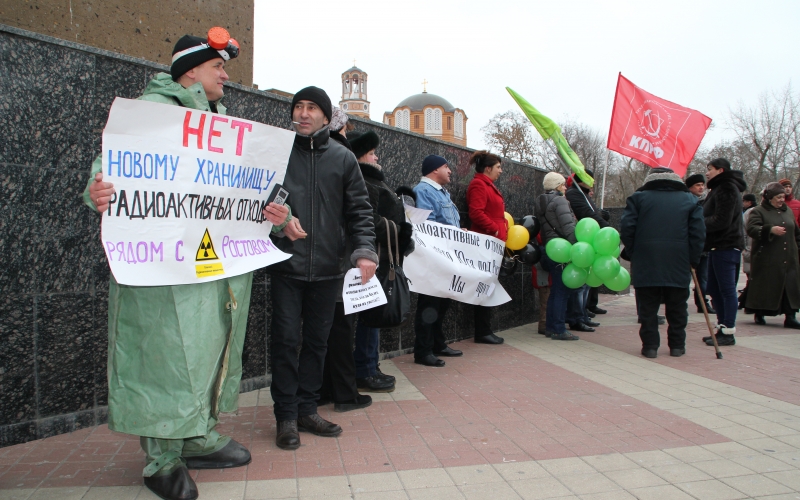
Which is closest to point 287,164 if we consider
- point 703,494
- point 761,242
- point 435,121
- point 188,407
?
point 188,407

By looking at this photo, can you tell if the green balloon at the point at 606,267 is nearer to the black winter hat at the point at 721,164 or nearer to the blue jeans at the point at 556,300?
the blue jeans at the point at 556,300

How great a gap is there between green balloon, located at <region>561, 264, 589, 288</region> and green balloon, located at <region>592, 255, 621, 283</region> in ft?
0.66

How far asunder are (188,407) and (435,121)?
106 meters

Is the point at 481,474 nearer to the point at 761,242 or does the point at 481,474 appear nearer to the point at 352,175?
the point at 352,175

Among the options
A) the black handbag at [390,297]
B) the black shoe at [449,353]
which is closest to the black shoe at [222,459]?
Answer: the black handbag at [390,297]

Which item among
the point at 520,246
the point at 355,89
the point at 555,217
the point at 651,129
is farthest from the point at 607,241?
the point at 355,89

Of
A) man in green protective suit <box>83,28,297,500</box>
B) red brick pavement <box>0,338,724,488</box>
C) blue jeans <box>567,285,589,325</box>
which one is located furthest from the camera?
blue jeans <box>567,285,589,325</box>

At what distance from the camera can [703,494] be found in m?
3.04

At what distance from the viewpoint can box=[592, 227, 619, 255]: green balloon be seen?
6812mm

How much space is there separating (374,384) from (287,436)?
136 centimetres

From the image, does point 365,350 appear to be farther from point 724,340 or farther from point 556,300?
point 724,340

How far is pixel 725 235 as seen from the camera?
7.08 metres

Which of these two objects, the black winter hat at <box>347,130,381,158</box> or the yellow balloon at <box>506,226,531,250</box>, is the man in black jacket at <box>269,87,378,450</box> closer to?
the black winter hat at <box>347,130,381,158</box>

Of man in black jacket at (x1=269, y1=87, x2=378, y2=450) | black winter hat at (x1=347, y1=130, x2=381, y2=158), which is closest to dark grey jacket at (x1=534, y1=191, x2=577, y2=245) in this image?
black winter hat at (x1=347, y1=130, x2=381, y2=158)
